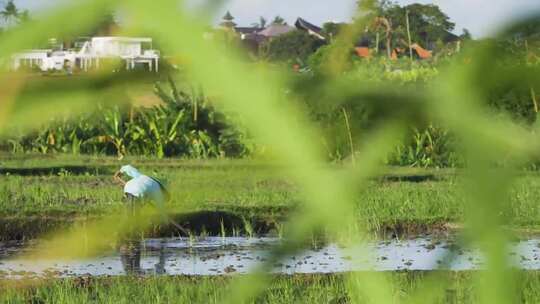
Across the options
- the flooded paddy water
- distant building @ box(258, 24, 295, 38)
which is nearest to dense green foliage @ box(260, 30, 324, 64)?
distant building @ box(258, 24, 295, 38)

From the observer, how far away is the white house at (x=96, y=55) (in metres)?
0.23

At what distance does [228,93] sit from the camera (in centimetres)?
18

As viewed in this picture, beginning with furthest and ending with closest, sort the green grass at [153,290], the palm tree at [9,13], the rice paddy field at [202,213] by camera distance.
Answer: the green grass at [153,290], the rice paddy field at [202,213], the palm tree at [9,13]

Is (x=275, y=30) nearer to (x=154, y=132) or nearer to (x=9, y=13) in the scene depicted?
(x=9, y=13)

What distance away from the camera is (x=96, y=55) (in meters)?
0.27

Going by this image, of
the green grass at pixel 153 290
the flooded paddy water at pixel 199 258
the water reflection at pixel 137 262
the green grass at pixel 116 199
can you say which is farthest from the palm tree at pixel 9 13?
the water reflection at pixel 137 262

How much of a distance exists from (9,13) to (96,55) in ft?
0.16

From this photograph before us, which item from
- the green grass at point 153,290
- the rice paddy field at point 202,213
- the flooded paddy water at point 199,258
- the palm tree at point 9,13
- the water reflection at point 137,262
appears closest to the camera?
the palm tree at point 9,13

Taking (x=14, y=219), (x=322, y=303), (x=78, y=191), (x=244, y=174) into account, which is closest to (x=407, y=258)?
(x=322, y=303)

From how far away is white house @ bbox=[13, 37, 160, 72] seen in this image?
0.23 meters

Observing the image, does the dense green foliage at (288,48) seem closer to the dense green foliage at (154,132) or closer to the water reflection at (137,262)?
the dense green foliage at (154,132)

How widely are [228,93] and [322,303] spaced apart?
4210mm

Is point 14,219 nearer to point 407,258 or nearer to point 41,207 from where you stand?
point 41,207

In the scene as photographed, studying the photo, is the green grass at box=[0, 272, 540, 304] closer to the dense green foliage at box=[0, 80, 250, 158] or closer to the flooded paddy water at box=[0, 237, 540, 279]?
the flooded paddy water at box=[0, 237, 540, 279]
